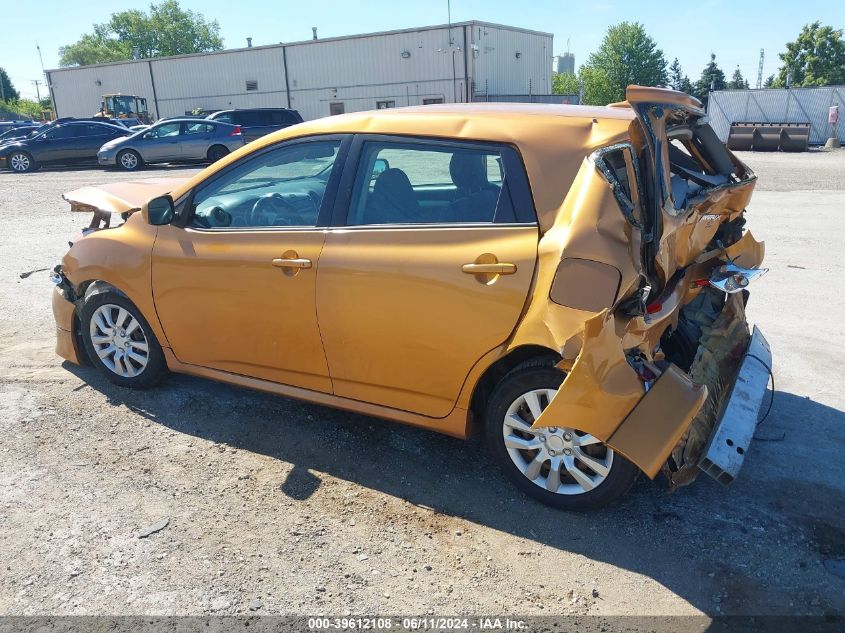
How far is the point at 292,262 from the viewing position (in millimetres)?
3607

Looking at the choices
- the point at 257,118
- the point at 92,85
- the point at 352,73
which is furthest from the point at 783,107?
the point at 92,85

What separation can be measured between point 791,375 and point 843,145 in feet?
102

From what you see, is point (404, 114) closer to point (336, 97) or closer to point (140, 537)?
point (140, 537)

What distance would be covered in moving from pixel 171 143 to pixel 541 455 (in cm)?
2114

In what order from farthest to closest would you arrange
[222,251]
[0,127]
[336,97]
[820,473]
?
[336,97], [0,127], [222,251], [820,473]

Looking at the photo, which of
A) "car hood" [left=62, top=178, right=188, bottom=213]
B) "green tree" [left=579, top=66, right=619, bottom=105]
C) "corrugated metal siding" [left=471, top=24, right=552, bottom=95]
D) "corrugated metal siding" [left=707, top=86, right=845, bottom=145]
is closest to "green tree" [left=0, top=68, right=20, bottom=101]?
"green tree" [left=579, top=66, right=619, bottom=105]

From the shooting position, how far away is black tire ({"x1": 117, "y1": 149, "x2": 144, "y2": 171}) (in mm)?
21344

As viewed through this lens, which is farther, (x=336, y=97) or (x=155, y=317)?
(x=336, y=97)

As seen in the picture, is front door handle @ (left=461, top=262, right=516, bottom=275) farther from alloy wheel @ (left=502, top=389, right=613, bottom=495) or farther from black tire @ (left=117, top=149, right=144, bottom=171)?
black tire @ (left=117, top=149, right=144, bottom=171)

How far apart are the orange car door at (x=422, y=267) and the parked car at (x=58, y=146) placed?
22.6 meters

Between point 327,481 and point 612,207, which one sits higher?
point 612,207

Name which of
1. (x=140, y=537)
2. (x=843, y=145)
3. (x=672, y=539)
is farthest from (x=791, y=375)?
(x=843, y=145)

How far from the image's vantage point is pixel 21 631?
2.57 meters

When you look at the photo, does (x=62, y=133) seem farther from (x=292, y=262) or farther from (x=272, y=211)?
(x=292, y=262)
